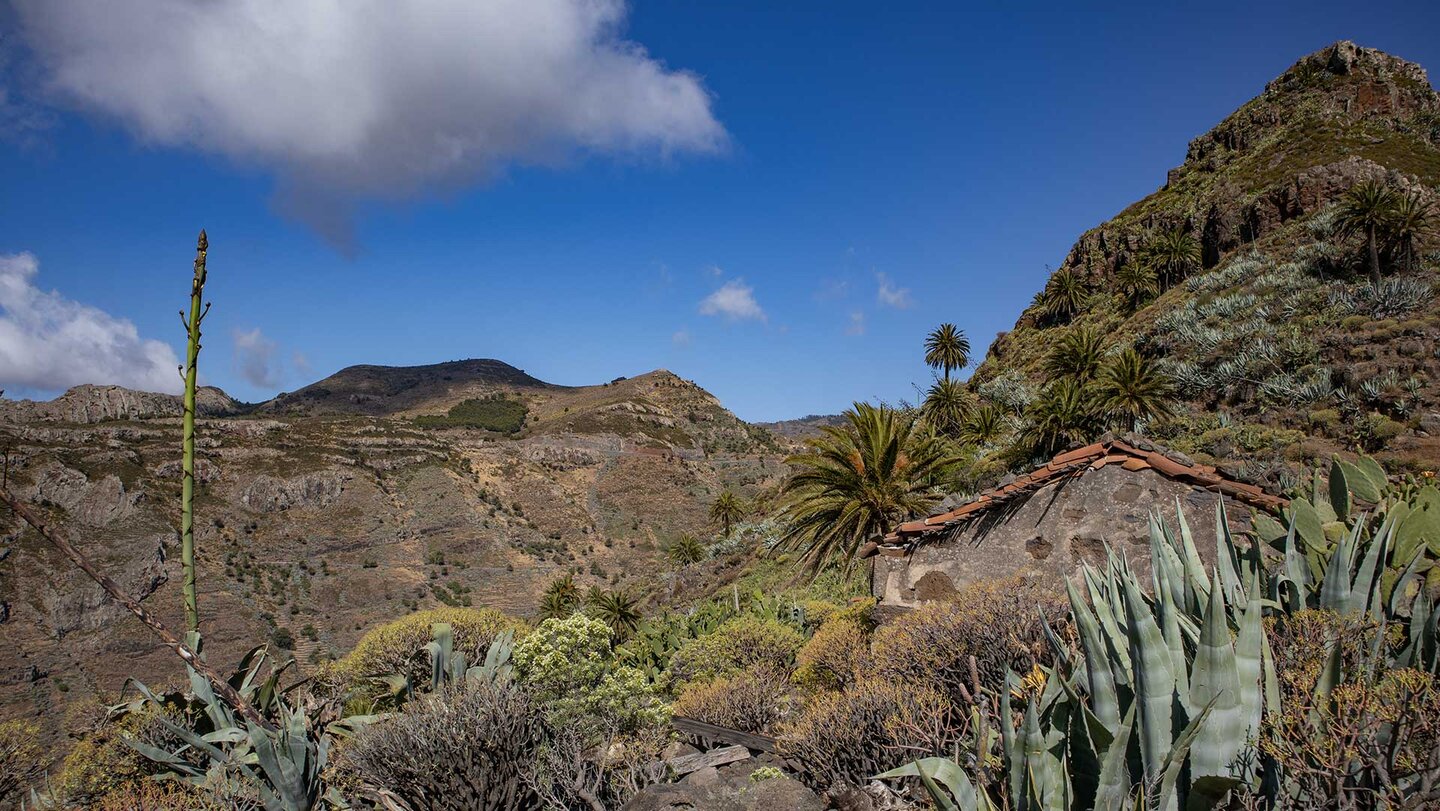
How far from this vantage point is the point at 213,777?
461 cm

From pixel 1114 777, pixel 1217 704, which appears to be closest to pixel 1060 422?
pixel 1217 704

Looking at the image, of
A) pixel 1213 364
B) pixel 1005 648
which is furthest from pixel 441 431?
pixel 1005 648

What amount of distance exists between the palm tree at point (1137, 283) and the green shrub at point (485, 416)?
84.9 metres

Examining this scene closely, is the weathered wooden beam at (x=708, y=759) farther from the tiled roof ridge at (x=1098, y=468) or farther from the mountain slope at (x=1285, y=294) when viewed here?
the mountain slope at (x=1285, y=294)

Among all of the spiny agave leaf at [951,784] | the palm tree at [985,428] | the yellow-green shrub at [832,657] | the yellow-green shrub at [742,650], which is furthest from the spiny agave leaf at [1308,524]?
the palm tree at [985,428]

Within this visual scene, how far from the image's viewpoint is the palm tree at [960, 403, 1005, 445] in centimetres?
2886

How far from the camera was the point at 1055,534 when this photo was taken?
739cm

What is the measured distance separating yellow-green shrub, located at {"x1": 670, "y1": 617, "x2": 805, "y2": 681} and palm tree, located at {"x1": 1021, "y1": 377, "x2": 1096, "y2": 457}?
13.4m

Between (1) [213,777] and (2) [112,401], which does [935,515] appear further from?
(2) [112,401]

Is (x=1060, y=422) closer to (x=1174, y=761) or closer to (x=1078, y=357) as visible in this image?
(x=1078, y=357)

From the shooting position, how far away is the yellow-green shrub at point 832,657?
24.8ft

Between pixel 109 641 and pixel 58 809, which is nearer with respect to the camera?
pixel 58 809

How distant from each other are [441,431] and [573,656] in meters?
101

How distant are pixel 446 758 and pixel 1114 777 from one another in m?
5.07
